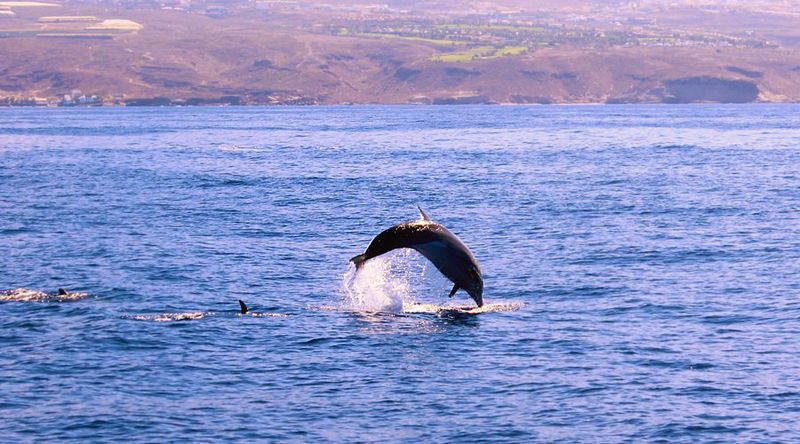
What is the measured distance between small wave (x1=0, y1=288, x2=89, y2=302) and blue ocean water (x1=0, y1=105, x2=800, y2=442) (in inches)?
6.3

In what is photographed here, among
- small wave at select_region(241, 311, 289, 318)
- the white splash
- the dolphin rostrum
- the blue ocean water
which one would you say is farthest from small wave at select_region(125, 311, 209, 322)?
the dolphin rostrum

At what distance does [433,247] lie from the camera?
3691 cm

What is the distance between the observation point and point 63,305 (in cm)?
4009

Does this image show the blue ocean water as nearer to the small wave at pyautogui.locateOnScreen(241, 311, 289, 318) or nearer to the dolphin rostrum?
the small wave at pyautogui.locateOnScreen(241, 311, 289, 318)

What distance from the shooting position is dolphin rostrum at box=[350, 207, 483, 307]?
3634cm

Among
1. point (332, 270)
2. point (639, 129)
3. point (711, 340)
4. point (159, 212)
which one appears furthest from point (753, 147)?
point (711, 340)

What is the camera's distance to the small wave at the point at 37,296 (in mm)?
40906

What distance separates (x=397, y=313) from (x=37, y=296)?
1269 cm

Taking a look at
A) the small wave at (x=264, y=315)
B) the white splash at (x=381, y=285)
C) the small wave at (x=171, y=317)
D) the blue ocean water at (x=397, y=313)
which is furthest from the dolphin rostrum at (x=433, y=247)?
the small wave at (x=171, y=317)

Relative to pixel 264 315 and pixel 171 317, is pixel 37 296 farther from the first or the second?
pixel 264 315

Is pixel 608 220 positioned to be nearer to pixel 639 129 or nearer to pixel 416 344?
pixel 416 344

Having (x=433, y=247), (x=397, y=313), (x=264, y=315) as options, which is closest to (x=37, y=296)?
(x=264, y=315)

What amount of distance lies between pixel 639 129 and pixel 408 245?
410 ft

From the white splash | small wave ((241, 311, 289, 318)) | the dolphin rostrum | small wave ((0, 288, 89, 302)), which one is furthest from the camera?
small wave ((0, 288, 89, 302))
